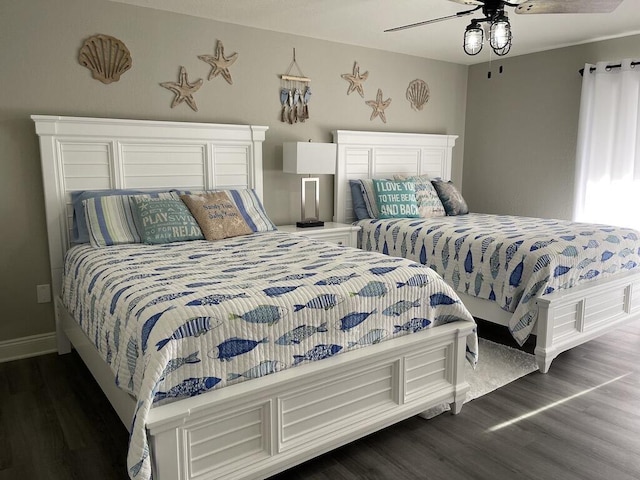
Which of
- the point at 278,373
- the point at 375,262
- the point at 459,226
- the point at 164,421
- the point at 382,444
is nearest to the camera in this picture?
the point at 164,421

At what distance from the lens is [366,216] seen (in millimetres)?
4570

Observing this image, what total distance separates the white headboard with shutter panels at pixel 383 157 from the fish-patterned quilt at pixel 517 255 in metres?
0.74

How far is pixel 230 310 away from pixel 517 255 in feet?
6.76

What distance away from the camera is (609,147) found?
4.45 meters

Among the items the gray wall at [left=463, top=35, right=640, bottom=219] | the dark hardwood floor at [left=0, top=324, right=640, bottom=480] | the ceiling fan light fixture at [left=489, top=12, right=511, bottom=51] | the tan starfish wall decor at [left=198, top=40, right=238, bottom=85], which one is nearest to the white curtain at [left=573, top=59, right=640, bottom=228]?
the gray wall at [left=463, top=35, right=640, bottom=219]

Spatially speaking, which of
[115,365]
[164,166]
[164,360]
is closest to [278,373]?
[164,360]

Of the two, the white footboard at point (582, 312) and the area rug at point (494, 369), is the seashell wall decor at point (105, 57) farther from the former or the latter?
the white footboard at point (582, 312)

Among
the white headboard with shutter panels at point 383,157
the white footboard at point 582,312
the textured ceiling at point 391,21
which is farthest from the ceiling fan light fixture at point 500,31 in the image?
the white headboard with shutter panels at point 383,157

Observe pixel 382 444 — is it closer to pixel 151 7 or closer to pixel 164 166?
pixel 164 166

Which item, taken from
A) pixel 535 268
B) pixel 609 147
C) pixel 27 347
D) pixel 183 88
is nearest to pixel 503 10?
pixel 535 268

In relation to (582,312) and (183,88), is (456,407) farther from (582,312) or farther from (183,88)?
(183,88)

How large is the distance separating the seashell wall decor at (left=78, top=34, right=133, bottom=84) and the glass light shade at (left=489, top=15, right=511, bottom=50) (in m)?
2.35

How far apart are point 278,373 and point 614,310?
2638mm

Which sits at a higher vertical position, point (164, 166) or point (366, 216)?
point (164, 166)
